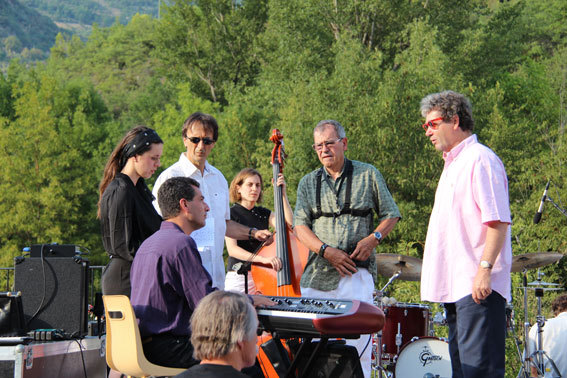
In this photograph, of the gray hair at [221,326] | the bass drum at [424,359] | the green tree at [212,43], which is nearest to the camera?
the gray hair at [221,326]

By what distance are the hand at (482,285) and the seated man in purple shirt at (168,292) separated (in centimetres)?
100

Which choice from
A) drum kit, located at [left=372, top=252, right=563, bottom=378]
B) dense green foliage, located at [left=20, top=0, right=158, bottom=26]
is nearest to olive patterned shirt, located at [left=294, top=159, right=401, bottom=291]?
drum kit, located at [left=372, top=252, right=563, bottom=378]

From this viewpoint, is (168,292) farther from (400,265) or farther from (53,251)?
(400,265)

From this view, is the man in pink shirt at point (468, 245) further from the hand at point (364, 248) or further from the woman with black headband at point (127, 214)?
the woman with black headband at point (127, 214)

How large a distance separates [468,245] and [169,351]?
63.5 inches

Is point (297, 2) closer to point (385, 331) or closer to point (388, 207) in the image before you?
point (385, 331)

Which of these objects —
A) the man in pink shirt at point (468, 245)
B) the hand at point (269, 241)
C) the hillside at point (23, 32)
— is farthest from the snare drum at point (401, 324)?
the hillside at point (23, 32)

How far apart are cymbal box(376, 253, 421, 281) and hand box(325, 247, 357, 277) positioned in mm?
2429

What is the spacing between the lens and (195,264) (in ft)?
11.5

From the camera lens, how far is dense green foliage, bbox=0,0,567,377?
22719 millimetres

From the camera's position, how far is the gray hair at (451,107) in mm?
3727

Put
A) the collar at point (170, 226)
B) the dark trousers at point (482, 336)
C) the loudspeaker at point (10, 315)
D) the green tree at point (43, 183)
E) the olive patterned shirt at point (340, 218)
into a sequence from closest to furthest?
the dark trousers at point (482, 336) → the collar at point (170, 226) → the olive patterned shirt at point (340, 218) → the loudspeaker at point (10, 315) → the green tree at point (43, 183)

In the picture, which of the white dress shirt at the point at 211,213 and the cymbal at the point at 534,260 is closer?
the white dress shirt at the point at 211,213

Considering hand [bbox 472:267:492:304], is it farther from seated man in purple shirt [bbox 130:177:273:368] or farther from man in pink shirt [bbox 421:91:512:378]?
seated man in purple shirt [bbox 130:177:273:368]
